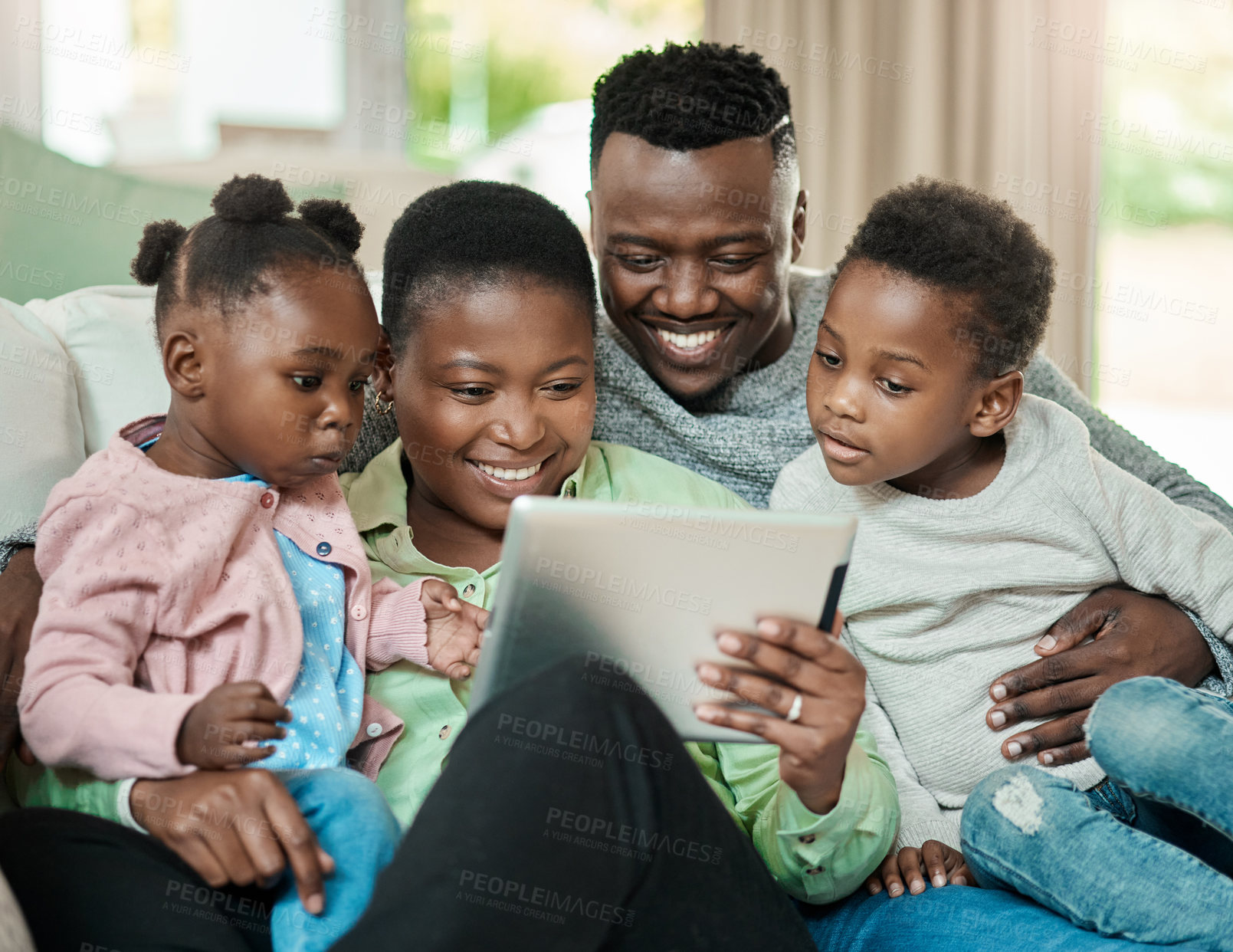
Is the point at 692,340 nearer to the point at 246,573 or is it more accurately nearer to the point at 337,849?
the point at 246,573

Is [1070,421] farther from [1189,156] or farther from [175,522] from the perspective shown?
[1189,156]

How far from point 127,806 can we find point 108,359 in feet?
2.36

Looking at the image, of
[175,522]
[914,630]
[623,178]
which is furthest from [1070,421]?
[175,522]

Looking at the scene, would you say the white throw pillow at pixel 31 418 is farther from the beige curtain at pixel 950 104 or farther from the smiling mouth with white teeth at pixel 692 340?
the beige curtain at pixel 950 104

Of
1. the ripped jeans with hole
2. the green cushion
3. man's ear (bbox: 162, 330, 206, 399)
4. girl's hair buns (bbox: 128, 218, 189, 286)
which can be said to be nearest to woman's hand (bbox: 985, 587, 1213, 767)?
the ripped jeans with hole

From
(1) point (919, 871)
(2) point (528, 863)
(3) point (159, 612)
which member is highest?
(3) point (159, 612)

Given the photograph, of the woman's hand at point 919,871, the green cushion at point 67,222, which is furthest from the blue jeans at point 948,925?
the green cushion at point 67,222

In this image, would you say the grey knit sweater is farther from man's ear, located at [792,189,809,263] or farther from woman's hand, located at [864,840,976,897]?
man's ear, located at [792,189,809,263]

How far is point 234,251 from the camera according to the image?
3.66ft

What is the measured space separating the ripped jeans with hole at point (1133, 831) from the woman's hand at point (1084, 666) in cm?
12

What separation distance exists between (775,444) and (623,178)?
422 mm

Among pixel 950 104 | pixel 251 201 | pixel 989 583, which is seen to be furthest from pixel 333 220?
pixel 950 104

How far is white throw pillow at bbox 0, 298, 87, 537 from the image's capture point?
1239mm

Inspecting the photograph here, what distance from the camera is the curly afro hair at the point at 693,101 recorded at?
1479 mm
